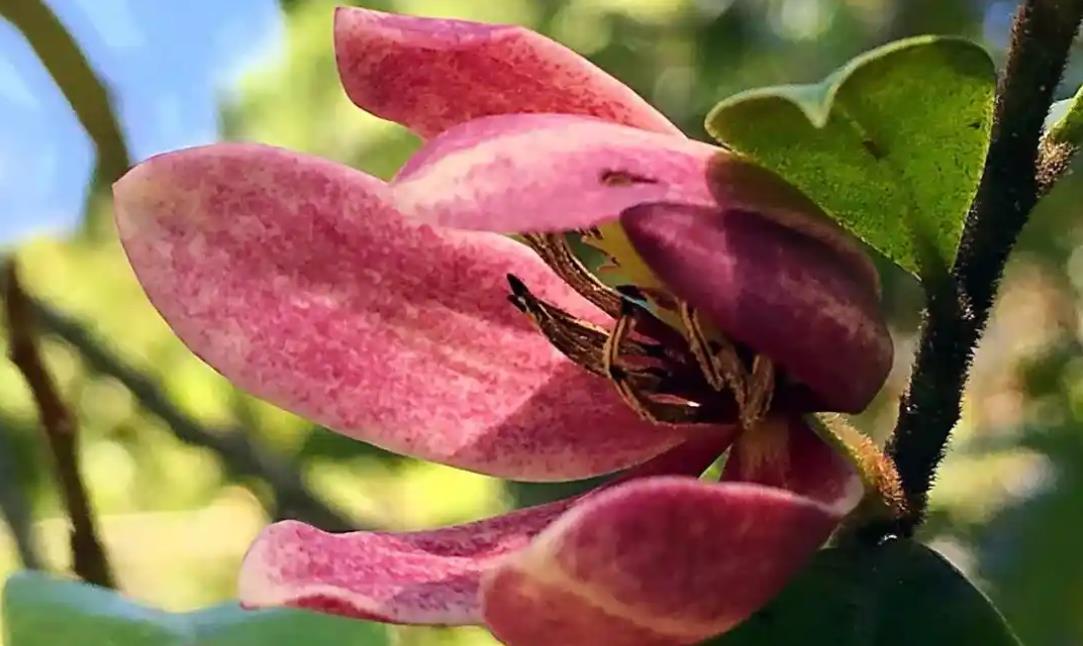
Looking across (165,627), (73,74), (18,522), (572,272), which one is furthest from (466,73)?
(18,522)

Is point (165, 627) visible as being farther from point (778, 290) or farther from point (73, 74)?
point (73, 74)

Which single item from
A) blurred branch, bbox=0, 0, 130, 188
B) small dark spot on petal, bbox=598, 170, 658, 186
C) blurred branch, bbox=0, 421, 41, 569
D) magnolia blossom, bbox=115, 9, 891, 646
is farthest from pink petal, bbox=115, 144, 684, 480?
blurred branch, bbox=0, 421, 41, 569

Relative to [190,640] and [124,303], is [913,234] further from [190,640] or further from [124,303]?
[124,303]

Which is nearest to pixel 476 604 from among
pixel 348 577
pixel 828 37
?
pixel 348 577

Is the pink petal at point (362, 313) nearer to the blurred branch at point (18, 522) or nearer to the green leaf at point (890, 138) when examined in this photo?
the green leaf at point (890, 138)

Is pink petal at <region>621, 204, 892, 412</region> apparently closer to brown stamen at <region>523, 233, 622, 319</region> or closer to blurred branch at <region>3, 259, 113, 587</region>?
brown stamen at <region>523, 233, 622, 319</region>
